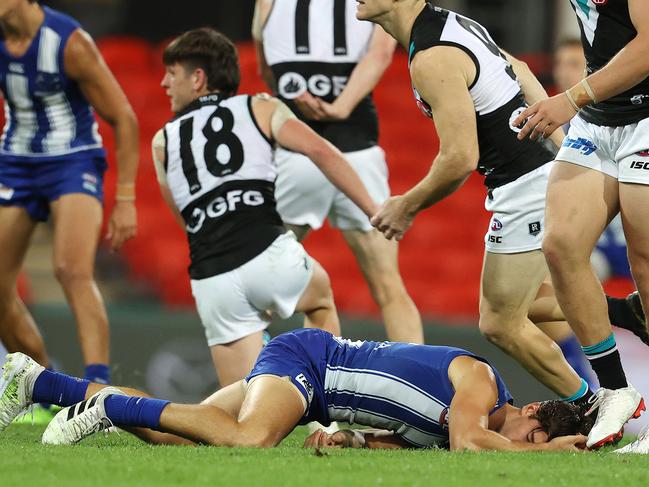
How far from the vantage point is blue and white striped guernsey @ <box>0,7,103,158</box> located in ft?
22.5

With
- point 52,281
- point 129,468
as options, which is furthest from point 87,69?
point 52,281

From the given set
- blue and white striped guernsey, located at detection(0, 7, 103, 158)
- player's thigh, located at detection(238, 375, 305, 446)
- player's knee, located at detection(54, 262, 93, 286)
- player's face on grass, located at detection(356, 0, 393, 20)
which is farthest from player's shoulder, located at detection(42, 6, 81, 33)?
player's thigh, located at detection(238, 375, 305, 446)

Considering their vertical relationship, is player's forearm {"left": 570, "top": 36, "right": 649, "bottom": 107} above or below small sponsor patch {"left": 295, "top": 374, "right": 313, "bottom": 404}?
above

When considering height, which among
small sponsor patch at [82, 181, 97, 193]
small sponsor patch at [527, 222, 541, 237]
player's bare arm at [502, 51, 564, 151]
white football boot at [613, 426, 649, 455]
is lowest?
white football boot at [613, 426, 649, 455]

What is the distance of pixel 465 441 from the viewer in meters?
4.68

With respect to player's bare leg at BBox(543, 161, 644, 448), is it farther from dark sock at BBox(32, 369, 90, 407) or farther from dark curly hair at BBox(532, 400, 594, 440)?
dark sock at BBox(32, 369, 90, 407)

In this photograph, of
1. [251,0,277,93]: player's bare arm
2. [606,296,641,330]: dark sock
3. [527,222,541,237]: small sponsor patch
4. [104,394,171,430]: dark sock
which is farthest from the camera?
[251,0,277,93]: player's bare arm

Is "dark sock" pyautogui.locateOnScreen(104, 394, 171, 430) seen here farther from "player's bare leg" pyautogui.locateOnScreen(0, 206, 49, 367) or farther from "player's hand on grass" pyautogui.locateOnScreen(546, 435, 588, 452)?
"player's bare leg" pyautogui.locateOnScreen(0, 206, 49, 367)

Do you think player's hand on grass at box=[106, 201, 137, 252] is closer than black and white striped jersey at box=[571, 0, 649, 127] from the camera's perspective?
No

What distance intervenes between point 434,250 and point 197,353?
3088 millimetres

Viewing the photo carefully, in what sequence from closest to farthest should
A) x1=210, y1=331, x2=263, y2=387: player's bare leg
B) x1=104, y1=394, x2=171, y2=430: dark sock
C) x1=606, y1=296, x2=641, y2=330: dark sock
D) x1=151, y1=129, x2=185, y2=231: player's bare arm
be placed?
x1=104, y1=394, x2=171, y2=430: dark sock, x1=606, y1=296, x2=641, y2=330: dark sock, x1=210, y1=331, x2=263, y2=387: player's bare leg, x1=151, y1=129, x2=185, y2=231: player's bare arm

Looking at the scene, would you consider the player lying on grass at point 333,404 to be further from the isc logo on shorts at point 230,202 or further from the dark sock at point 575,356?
the dark sock at point 575,356

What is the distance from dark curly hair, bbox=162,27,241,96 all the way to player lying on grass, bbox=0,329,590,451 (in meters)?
1.62

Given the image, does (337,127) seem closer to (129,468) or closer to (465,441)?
(465,441)
